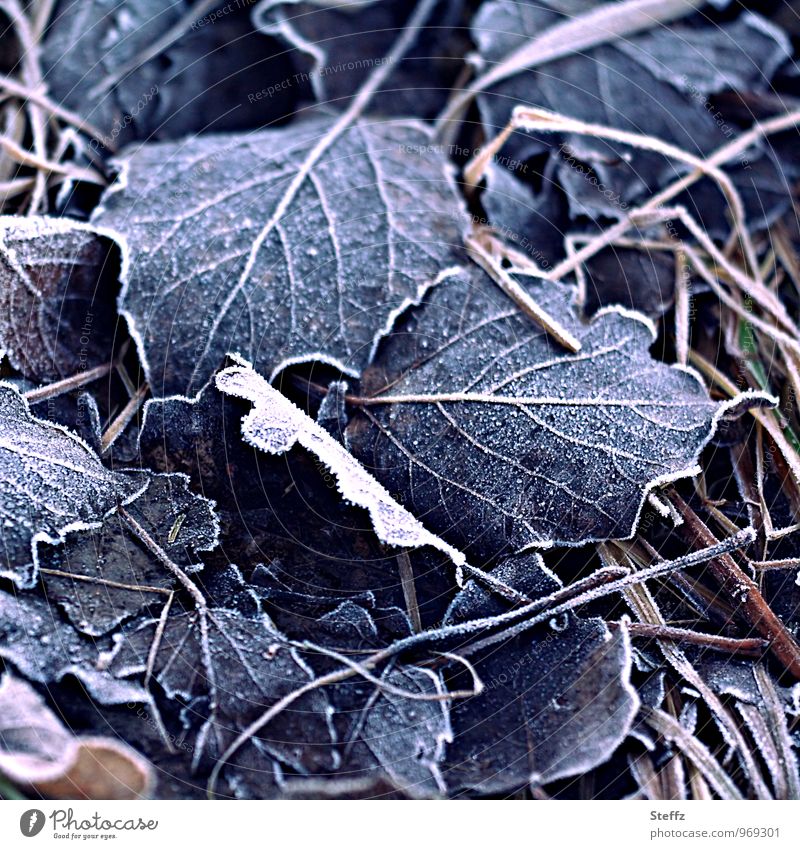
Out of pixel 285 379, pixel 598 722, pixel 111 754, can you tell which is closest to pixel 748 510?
pixel 598 722

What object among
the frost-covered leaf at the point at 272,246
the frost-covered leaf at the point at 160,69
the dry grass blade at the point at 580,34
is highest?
the frost-covered leaf at the point at 160,69

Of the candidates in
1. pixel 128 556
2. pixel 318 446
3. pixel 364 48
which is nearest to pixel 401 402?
pixel 318 446

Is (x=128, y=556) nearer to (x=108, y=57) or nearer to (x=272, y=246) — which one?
(x=272, y=246)

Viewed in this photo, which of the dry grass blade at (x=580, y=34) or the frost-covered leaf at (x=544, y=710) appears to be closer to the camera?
the frost-covered leaf at (x=544, y=710)

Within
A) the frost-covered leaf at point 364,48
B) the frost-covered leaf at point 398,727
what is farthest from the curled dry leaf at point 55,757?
the frost-covered leaf at point 364,48

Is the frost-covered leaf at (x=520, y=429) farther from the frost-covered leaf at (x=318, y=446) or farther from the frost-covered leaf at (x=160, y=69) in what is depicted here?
the frost-covered leaf at (x=160, y=69)

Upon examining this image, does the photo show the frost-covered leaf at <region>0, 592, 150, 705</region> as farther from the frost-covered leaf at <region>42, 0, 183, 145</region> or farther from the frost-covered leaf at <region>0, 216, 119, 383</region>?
the frost-covered leaf at <region>42, 0, 183, 145</region>

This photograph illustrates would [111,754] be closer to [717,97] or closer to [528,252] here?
[528,252]
